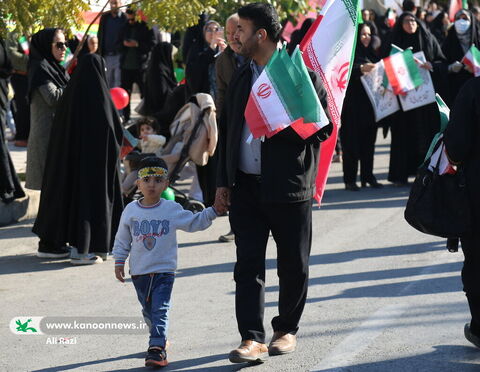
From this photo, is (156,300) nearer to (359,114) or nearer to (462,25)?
(359,114)

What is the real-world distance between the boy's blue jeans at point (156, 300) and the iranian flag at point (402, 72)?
23.5 ft

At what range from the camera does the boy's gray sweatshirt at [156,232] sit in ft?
18.9

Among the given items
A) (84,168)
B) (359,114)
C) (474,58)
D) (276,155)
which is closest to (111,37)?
(359,114)

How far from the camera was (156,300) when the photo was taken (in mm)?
5723

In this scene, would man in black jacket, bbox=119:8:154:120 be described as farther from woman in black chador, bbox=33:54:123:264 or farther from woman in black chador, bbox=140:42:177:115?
woman in black chador, bbox=33:54:123:264

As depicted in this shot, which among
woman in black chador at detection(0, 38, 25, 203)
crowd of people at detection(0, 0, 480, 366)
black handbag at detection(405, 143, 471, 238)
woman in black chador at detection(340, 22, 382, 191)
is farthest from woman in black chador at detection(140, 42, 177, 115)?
black handbag at detection(405, 143, 471, 238)

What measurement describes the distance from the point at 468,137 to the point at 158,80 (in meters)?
8.66

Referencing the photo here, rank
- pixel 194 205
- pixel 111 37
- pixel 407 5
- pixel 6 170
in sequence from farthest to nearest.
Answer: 1. pixel 111 37
2. pixel 407 5
3. pixel 194 205
4. pixel 6 170

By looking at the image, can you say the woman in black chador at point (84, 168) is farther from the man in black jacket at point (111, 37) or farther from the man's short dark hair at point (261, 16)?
the man in black jacket at point (111, 37)

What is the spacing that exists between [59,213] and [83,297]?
4.25 ft

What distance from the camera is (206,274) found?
26.4ft

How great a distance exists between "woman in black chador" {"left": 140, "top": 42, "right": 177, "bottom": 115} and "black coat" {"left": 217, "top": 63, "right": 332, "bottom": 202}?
7.97 m

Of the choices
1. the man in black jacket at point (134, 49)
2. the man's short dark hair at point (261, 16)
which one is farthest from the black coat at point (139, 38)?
the man's short dark hair at point (261, 16)

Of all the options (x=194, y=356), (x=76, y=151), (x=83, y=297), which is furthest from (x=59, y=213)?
(x=194, y=356)
